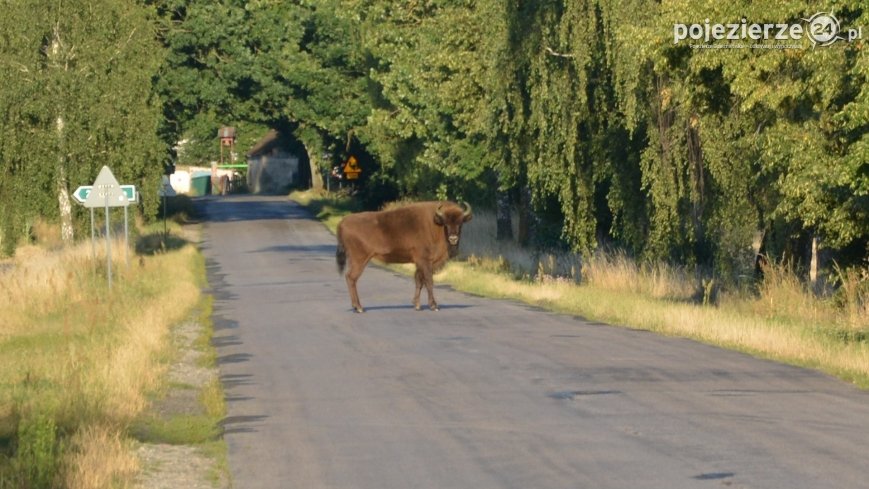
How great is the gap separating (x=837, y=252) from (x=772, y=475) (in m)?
16.0

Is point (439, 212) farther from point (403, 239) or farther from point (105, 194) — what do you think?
point (105, 194)

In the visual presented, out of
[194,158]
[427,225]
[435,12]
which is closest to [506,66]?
[427,225]

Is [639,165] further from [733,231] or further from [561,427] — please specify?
[561,427]

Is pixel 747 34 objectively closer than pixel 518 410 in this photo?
No

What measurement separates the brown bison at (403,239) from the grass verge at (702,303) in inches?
104

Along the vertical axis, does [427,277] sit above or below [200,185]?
above

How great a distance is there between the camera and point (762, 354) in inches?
729

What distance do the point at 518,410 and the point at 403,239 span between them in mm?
13311

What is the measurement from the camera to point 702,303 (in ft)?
90.3

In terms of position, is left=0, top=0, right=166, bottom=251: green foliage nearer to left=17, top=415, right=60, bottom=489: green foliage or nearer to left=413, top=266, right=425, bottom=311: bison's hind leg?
left=413, top=266, right=425, bottom=311: bison's hind leg

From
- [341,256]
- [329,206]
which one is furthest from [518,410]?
[329,206]

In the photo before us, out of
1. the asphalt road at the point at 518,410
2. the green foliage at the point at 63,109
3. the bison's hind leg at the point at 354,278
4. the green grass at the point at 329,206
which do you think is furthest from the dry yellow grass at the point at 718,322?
the green grass at the point at 329,206

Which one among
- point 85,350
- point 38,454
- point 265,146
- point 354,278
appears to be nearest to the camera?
point 38,454

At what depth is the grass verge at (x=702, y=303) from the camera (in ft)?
61.3
